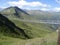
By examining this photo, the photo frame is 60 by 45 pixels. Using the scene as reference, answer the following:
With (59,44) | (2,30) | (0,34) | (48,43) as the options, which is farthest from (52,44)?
(2,30)

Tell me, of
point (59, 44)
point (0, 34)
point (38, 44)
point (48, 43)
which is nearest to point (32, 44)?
point (38, 44)

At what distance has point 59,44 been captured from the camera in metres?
7.46

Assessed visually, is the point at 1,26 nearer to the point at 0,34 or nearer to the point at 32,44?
the point at 0,34

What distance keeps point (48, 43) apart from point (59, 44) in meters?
13.4

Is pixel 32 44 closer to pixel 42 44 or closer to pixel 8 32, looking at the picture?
pixel 42 44

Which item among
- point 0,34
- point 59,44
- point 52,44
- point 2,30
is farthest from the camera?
point 2,30

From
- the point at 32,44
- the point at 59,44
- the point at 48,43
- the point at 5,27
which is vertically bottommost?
the point at 5,27

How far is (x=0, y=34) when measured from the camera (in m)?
174

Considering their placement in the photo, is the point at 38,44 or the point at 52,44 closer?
the point at 52,44

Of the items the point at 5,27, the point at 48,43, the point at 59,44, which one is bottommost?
the point at 5,27

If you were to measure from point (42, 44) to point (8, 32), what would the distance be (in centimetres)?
16757

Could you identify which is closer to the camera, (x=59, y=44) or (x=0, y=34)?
(x=59, y=44)

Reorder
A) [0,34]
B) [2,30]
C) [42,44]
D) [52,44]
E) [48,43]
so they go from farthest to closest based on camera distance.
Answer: [2,30] → [0,34] → [42,44] → [48,43] → [52,44]

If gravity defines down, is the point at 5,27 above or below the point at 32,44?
below
